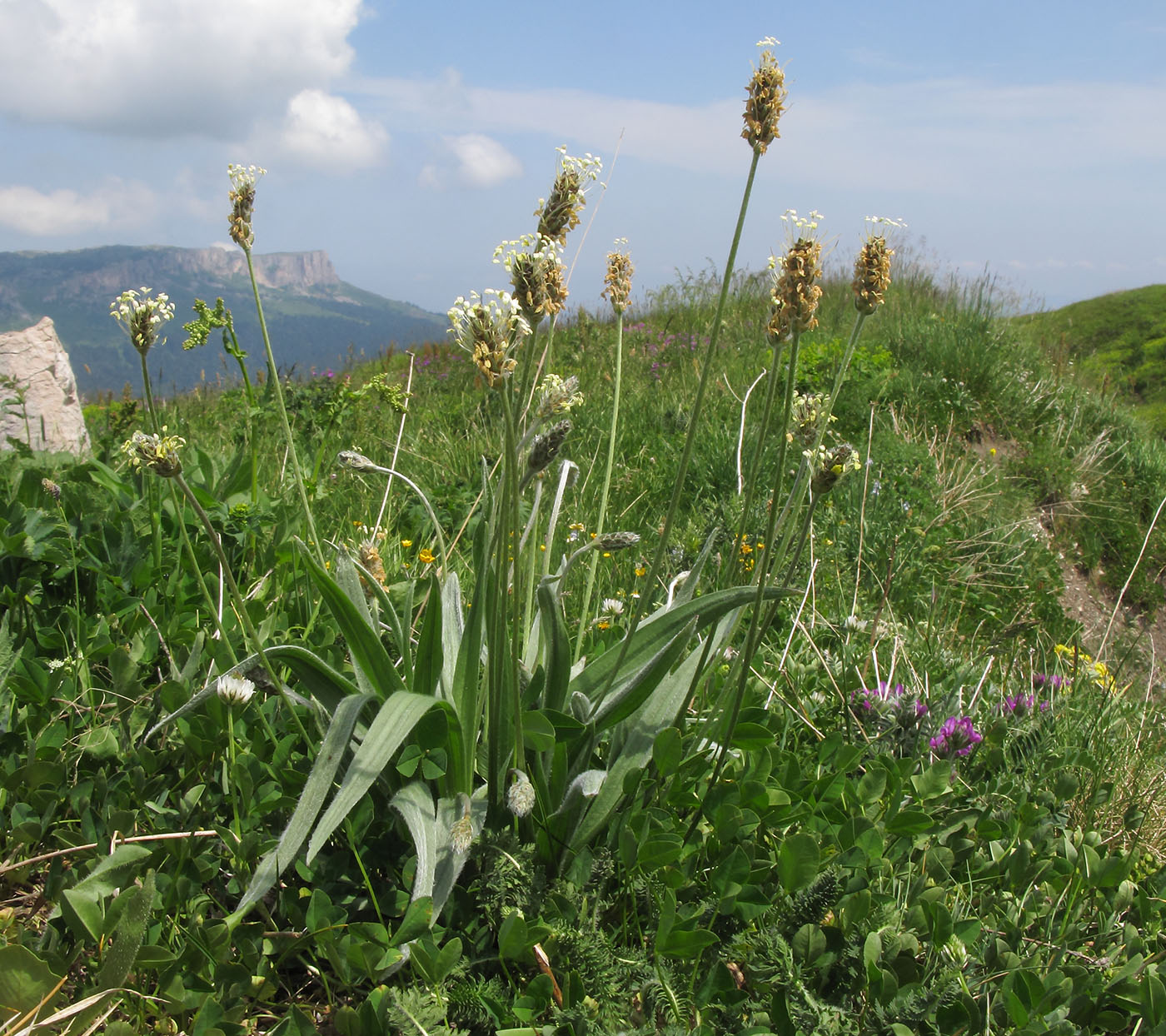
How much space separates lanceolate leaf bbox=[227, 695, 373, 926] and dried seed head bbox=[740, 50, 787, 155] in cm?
119

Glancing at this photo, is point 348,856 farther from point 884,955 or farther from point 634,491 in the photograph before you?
point 634,491

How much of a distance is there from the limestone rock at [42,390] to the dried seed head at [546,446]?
3434mm

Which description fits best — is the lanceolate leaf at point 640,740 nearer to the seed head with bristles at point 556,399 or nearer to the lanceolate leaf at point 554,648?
the lanceolate leaf at point 554,648

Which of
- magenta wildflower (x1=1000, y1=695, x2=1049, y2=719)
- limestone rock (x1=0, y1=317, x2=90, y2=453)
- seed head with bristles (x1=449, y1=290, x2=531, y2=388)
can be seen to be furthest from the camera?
limestone rock (x1=0, y1=317, x2=90, y2=453)

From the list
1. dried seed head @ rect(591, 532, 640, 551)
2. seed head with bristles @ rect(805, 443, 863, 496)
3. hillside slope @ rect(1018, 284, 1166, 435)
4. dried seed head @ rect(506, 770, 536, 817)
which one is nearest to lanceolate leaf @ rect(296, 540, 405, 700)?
dried seed head @ rect(506, 770, 536, 817)

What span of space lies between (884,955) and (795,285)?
1.14 meters

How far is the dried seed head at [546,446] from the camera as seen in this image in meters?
1.33

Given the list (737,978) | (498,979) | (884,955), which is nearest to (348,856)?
(498,979)

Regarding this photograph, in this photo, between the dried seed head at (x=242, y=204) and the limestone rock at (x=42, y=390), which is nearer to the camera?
the dried seed head at (x=242, y=204)

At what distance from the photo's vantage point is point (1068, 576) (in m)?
5.68

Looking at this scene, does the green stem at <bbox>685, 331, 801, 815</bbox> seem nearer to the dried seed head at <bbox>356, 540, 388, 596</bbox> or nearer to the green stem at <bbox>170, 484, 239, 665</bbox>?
the dried seed head at <bbox>356, 540, 388, 596</bbox>

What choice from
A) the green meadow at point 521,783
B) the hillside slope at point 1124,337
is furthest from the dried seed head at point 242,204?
the hillside slope at point 1124,337

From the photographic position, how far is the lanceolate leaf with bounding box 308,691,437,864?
4.08 ft

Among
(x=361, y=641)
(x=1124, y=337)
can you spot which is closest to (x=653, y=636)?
(x=361, y=641)
